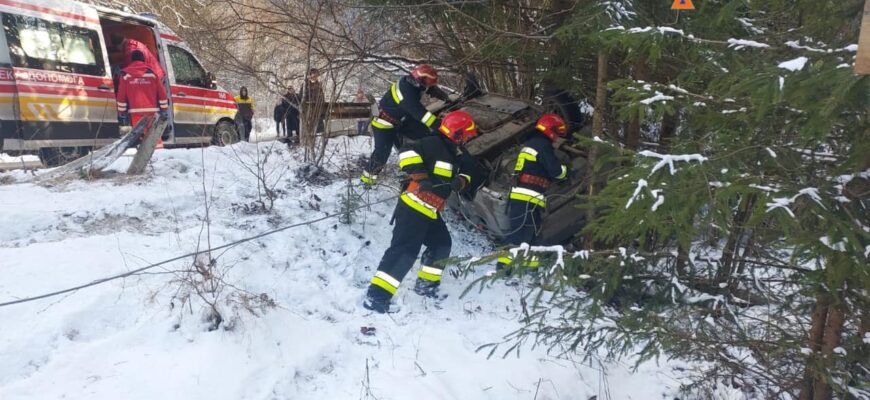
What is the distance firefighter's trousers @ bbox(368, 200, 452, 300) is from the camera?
3900mm

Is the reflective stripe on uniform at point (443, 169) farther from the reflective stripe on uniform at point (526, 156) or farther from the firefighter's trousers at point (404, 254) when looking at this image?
the reflective stripe on uniform at point (526, 156)

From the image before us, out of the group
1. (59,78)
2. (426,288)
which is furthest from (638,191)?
(59,78)

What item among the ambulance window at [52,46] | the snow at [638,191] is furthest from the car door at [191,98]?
the snow at [638,191]

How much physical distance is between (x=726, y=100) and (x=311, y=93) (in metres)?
5.17

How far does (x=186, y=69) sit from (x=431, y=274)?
695 cm

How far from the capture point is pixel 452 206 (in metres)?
6.01

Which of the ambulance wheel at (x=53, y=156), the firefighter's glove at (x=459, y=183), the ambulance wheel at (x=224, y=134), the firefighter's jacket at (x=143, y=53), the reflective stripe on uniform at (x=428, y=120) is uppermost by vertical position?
the firefighter's jacket at (x=143, y=53)

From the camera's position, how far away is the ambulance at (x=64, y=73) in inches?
246

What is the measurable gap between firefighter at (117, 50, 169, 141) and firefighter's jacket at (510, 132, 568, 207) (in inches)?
240

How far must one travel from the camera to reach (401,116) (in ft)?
20.1

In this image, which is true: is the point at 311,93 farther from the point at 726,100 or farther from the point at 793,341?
the point at 793,341

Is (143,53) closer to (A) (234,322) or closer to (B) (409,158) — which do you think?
(B) (409,158)

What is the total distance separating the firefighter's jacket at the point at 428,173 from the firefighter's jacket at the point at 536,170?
769 millimetres

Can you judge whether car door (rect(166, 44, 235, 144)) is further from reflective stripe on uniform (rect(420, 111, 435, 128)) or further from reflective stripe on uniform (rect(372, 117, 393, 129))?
reflective stripe on uniform (rect(420, 111, 435, 128))
